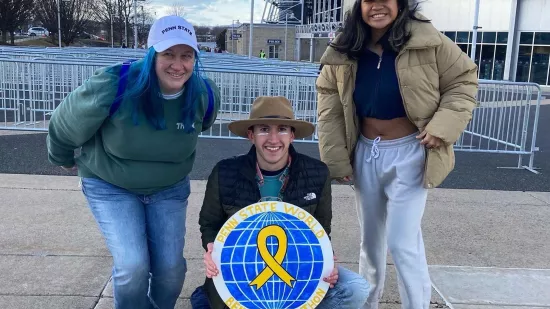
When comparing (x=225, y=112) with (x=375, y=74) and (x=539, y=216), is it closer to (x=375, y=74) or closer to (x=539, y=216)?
(x=539, y=216)

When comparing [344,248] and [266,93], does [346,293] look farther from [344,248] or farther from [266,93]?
[266,93]

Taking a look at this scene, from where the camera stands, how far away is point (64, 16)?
174 feet

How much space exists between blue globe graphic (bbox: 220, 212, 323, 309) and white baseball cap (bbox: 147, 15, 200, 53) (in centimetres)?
95

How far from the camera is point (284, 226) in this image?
2734mm

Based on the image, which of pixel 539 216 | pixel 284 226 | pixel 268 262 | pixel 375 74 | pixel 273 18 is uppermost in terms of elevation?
pixel 273 18

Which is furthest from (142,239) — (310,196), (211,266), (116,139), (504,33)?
(504,33)

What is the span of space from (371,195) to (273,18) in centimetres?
7384

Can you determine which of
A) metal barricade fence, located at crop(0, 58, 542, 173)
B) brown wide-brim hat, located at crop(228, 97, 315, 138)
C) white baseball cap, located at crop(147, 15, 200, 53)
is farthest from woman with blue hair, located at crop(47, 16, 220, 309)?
metal barricade fence, located at crop(0, 58, 542, 173)

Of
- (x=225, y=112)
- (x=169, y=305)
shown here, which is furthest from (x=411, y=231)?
(x=225, y=112)

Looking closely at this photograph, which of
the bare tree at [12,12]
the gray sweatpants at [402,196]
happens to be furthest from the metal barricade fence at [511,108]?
the bare tree at [12,12]

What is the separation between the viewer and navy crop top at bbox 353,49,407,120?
2.75 meters

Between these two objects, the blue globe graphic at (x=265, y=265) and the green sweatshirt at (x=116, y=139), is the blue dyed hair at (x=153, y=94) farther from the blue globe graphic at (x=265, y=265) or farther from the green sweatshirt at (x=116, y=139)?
the blue globe graphic at (x=265, y=265)

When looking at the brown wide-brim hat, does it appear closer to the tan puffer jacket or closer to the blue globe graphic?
the tan puffer jacket

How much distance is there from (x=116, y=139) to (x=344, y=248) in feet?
7.76
